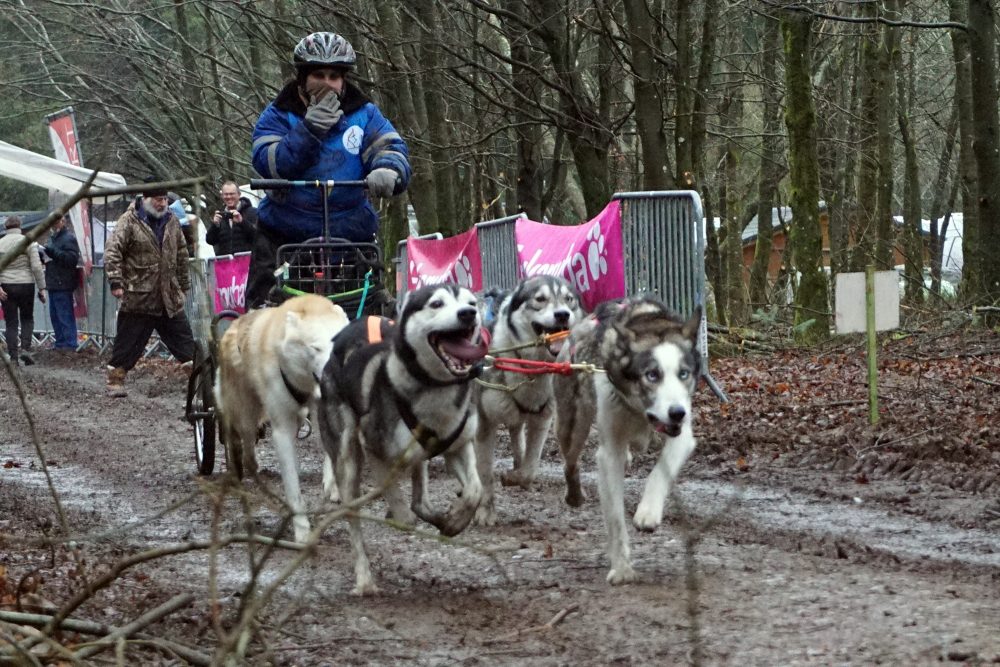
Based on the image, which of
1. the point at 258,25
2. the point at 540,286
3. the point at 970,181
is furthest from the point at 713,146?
the point at 540,286

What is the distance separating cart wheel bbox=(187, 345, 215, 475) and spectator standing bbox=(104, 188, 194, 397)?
559 centimetres

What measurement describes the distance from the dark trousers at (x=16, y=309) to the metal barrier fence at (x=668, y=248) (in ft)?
41.4

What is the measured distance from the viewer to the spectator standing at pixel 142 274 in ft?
49.9

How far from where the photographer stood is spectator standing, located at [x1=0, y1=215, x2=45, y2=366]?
2145 centimetres

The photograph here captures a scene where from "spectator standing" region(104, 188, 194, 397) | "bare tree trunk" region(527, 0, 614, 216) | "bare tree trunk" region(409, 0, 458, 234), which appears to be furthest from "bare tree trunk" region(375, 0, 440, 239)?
"spectator standing" region(104, 188, 194, 397)

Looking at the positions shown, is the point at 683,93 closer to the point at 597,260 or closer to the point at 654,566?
the point at 597,260

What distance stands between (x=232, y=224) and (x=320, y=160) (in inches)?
326

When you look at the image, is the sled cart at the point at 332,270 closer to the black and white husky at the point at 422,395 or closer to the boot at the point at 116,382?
the black and white husky at the point at 422,395

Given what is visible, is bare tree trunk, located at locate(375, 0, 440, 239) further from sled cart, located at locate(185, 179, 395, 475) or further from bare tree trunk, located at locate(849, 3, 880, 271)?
sled cart, located at locate(185, 179, 395, 475)

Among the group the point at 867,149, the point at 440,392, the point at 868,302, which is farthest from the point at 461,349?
the point at 867,149

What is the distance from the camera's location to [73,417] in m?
14.5

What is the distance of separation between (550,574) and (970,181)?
37.5 ft

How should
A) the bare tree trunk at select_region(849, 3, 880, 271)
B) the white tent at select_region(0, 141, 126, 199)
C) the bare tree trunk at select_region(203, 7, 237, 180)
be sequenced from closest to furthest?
the white tent at select_region(0, 141, 126, 199)
the bare tree trunk at select_region(849, 3, 880, 271)
the bare tree trunk at select_region(203, 7, 237, 180)

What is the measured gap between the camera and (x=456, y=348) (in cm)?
586
